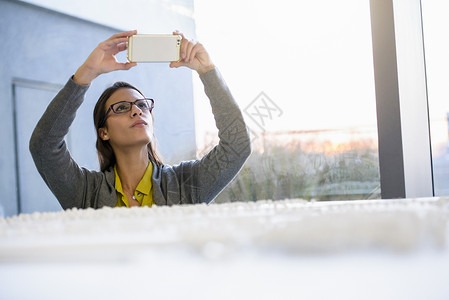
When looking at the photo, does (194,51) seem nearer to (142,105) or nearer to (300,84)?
(142,105)

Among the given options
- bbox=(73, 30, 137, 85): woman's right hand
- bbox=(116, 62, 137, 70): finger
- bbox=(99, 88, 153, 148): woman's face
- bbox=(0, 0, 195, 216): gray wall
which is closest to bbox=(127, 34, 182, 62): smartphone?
bbox=(116, 62, 137, 70): finger

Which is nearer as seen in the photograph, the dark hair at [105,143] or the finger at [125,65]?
the finger at [125,65]

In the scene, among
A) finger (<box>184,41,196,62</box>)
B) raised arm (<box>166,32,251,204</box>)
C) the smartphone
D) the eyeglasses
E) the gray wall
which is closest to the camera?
the smartphone

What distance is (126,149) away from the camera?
103cm

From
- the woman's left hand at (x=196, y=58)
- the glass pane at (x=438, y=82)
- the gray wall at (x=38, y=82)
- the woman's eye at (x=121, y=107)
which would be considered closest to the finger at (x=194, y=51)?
the woman's left hand at (x=196, y=58)

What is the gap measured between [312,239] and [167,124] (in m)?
1.18

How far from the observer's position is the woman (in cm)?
89

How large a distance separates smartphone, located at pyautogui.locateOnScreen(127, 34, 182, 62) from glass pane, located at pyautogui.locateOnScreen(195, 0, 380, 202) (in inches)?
18.1

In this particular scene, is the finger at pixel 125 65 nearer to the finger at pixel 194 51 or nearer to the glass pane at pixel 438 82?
the finger at pixel 194 51

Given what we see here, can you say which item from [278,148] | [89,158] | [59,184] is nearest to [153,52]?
[59,184]

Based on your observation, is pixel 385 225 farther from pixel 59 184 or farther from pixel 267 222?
pixel 59 184

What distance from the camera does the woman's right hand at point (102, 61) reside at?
86 cm

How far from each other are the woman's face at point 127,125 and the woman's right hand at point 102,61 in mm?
151

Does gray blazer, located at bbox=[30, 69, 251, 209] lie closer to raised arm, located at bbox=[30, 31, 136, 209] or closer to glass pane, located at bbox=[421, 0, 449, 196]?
raised arm, located at bbox=[30, 31, 136, 209]
